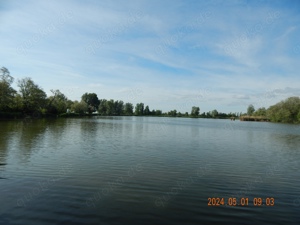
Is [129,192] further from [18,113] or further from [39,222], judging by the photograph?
[18,113]

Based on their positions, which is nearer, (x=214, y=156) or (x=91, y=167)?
(x=91, y=167)

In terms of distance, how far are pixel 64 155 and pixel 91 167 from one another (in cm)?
524

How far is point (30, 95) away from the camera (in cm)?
8988

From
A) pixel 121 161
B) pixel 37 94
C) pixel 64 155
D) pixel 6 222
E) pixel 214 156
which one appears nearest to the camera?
pixel 6 222

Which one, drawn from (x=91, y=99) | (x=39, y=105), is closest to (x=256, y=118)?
(x=91, y=99)

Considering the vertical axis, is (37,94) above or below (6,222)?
above

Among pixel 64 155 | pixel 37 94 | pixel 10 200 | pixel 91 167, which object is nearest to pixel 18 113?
pixel 37 94

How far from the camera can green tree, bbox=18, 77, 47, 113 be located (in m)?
88.2

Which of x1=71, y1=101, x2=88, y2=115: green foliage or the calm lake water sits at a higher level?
x1=71, y1=101, x2=88, y2=115: green foliage

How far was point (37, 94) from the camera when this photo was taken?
91.4 metres
